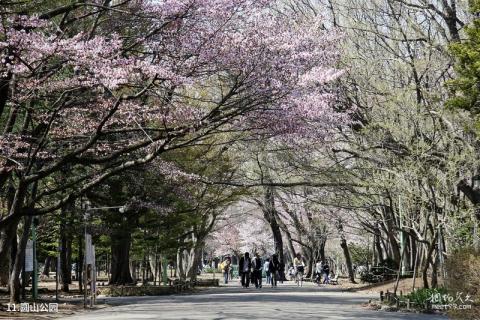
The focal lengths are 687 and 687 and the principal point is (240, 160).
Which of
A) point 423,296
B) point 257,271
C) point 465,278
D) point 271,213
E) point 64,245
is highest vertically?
point 271,213

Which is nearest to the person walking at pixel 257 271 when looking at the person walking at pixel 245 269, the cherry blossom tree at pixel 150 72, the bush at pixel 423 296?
the person walking at pixel 245 269

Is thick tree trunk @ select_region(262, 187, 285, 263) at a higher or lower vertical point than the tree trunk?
higher

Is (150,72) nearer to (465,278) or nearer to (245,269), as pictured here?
(465,278)

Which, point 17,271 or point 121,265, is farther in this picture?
point 121,265

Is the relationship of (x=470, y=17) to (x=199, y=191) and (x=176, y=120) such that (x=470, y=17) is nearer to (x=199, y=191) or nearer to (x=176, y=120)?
(x=176, y=120)

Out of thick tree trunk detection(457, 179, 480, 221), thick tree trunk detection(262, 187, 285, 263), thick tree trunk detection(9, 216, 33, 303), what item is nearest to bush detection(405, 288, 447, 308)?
thick tree trunk detection(457, 179, 480, 221)

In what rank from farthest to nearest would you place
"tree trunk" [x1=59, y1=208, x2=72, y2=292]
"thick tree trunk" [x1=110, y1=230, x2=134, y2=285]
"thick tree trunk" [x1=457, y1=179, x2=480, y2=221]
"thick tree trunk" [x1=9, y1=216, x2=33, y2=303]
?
"thick tree trunk" [x1=110, y1=230, x2=134, y2=285]
"tree trunk" [x1=59, y1=208, x2=72, y2=292]
"thick tree trunk" [x1=9, y1=216, x2=33, y2=303]
"thick tree trunk" [x1=457, y1=179, x2=480, y2=221]

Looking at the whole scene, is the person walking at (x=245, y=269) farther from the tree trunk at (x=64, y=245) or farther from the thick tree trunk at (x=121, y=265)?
the tree trunk at (x=64, y=245)

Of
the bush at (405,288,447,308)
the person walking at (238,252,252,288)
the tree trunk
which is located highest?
the tree trunk

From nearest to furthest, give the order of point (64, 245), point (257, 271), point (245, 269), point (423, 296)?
1. point (423, 296)
2. point (64, 245)
3. point (257, 271)
4. point (245, 269)

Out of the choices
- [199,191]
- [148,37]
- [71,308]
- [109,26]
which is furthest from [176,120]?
[199,191]

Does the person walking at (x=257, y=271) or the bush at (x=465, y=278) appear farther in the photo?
the person walking at (x=257, y=271)

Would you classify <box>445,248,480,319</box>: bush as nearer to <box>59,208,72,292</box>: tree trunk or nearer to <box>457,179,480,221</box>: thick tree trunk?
<box>457,179,480,221</box>: thick tree trunk

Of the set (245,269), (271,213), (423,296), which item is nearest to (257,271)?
(245,269)
